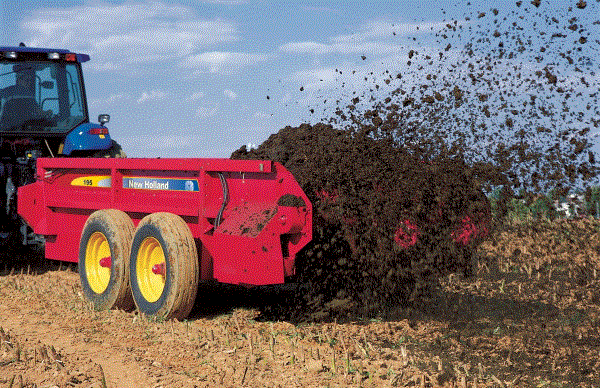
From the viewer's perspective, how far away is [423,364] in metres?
4.62

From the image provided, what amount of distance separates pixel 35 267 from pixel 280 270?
4.97m

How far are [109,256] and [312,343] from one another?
261 cm

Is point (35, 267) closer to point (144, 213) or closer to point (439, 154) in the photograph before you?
point (144, 213)

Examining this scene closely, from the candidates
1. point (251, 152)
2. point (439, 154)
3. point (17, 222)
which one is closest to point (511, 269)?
point (439, 154)

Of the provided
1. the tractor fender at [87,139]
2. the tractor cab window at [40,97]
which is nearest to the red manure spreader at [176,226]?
the tractor fender at [87,139]

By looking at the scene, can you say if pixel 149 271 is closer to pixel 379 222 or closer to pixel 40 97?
pixel 379 222

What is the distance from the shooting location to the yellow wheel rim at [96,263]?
689cm

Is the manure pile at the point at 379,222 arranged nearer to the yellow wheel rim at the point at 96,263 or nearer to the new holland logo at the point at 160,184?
the new holland logo at the point at 160,184

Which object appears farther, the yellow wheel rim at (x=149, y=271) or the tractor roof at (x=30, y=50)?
the tractor roof at (x=30, y=50)

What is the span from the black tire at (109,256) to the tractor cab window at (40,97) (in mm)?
2437

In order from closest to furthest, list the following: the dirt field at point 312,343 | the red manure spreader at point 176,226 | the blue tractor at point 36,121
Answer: the dirt field at point 312,343 → the red manure spreader at point 176,226 → the blue tractor at point 36,121

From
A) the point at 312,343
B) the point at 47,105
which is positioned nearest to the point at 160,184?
the point at 312,343

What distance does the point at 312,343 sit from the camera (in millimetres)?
5043

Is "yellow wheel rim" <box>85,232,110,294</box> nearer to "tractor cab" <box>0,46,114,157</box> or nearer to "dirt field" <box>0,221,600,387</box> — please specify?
"dirt field" <box>0,221,600,387</box>
